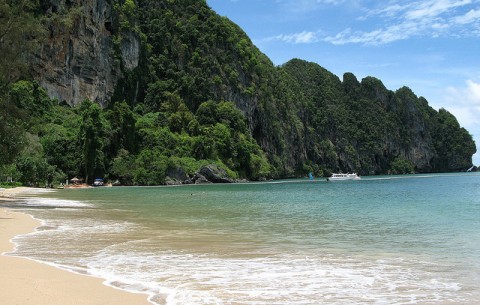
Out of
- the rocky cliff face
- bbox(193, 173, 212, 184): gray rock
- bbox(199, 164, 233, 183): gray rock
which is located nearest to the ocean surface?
bbox(193, 173, 212, 184): gray rock

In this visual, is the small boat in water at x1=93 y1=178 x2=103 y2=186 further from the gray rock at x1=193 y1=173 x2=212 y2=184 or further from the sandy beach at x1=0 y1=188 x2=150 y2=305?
the sandy beach at x1=0 y1=188 x2=150 y2=305

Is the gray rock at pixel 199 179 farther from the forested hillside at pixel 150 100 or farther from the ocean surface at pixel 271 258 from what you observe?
the ocean surface at pixel 271 258

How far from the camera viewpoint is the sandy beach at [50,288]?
6559 millimetres

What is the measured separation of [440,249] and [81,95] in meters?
84.7

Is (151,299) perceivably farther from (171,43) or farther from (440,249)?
(171,43)

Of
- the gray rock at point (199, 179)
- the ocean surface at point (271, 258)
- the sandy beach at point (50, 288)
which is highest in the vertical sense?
the gray rock at point (199, 179)

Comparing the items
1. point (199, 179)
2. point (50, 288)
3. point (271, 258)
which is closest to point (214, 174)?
point (199, 179)

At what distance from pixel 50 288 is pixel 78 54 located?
284 feet

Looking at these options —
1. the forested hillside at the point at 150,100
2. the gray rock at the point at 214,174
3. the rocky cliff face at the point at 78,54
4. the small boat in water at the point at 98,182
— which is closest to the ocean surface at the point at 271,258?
the forested hillside at the point at 150,100

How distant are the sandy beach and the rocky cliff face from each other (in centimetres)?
8113

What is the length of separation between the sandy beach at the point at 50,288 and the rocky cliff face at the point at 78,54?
81.1m

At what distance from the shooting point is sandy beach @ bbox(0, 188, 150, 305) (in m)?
6.56

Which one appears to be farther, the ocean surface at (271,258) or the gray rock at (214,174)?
the gray rock at (214,174)

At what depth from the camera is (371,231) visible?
1688cm
